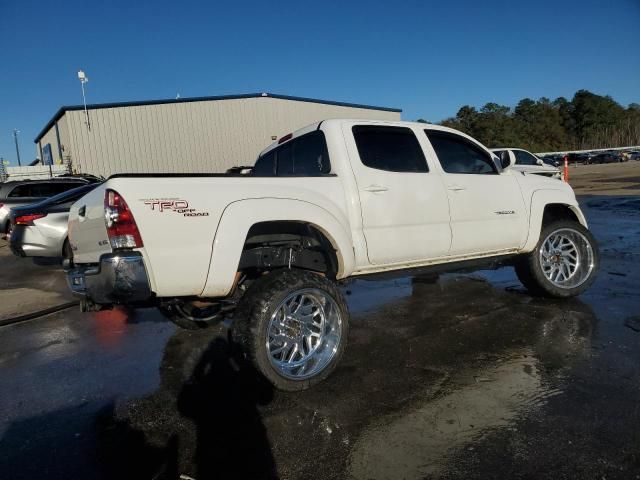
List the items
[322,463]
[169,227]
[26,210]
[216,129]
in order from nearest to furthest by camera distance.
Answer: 1. [322,463]
2. [169,227]
3. [26,210]
4. [216,129]

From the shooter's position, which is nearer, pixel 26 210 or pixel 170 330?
pixel 170 330

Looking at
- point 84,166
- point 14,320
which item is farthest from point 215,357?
point 84,166

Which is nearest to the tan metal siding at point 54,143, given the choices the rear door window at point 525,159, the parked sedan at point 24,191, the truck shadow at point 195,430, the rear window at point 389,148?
the parked sedan at point 24,191

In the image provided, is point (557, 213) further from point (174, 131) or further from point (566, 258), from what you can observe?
point (174, 131)

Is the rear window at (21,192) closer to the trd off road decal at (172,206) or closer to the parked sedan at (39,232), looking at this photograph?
the parked sedan at (39,232)

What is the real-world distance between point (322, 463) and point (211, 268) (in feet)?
4.73

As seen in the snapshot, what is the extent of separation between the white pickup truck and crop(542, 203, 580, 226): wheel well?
271mm

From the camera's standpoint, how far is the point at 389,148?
4332 millimetres

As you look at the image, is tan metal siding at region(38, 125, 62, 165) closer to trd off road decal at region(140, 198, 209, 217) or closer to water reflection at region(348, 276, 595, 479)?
trd off road decal at region(140, 198, 209, 217)

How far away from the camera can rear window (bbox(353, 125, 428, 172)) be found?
4168mm

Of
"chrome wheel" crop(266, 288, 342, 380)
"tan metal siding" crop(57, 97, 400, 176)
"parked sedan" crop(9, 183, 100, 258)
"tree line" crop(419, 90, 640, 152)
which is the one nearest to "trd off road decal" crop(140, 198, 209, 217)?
"chrome wheel" crop(266, 288, 342, 380)

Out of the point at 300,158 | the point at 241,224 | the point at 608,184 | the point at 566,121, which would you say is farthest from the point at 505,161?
the point at 566,121

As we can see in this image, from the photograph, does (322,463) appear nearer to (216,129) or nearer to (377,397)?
(377,397)

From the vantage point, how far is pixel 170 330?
5121mm
